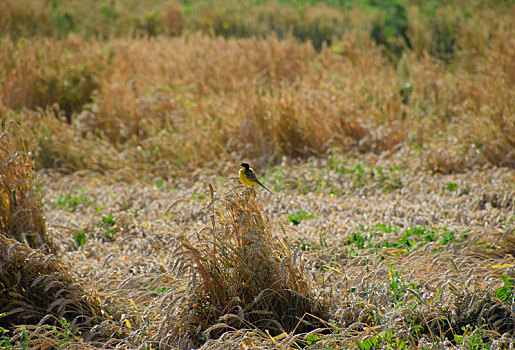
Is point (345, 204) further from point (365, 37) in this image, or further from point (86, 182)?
point (365, 37)

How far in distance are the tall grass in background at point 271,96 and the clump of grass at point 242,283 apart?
75.2 inches

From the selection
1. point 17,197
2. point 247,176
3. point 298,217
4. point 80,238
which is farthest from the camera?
point 298,217

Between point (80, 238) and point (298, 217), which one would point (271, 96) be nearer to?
point (298, 217)

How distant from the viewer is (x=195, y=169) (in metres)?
7.00

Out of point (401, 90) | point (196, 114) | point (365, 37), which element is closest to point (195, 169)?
point (196, 114)

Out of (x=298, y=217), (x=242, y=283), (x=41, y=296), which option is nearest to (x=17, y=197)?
(x=41, y=296)

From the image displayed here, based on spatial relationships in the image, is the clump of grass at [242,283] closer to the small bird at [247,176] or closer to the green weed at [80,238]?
the small bird at [247,176]

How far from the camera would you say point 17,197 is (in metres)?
3.97

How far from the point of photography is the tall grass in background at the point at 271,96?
7.11 metres

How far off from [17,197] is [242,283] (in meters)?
1.83

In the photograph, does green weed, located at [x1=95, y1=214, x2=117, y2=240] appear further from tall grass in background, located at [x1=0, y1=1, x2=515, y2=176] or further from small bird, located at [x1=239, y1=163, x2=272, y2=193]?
small bird, located at [x1=239, y1=163, x2=272, y2=193]

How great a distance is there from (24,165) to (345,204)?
299 centimetres

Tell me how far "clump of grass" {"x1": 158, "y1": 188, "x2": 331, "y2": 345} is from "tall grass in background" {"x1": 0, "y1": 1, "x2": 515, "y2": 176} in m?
1.91

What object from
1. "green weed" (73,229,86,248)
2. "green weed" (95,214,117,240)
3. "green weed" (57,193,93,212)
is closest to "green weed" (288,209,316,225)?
"green weed" (95,214,117,240)
